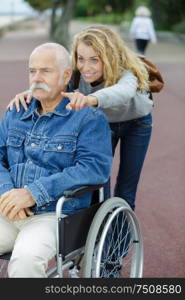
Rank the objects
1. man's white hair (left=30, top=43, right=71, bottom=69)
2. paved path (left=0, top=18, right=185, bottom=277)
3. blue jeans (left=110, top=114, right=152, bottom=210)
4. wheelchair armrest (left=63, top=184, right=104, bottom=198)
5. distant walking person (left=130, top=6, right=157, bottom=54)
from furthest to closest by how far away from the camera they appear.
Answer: distant walking person (left=130, top=6, right=157, bottom=54) → paved path (left=0, top=18, right=185, bottom=277) → blue jeans (left=110, top=114, right=152, bottom=210) → man's white hair (left=30, top=43, right=71, bottom=69) → wheelchair armrest (left=63, top=184, right=104, bottom=198)

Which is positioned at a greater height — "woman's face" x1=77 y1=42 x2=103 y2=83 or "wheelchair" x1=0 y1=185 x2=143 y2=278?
"woman's face" x1=77 y1=42 x2=103 y2=83

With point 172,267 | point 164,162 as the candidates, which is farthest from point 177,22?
point 172,267

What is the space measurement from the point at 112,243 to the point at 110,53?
1085 mm

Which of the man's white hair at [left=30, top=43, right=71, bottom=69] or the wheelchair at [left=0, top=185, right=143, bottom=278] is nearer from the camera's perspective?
the wheelchair at [left=0, top=185, right=143, bottom=278]

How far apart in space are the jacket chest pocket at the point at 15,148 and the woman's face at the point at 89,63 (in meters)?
0.49

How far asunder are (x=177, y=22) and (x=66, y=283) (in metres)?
32.1

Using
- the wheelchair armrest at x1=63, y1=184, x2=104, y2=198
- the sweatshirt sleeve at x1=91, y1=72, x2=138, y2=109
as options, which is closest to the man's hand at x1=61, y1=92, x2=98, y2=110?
the sweatshirt sleeve at x1=91, y1=72, x2=138, y2=109

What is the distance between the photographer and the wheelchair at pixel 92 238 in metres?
2.92

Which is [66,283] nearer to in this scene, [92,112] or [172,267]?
[92,112]

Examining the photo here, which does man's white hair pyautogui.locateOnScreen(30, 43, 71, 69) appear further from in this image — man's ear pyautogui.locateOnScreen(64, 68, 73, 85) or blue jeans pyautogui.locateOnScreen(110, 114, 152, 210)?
blue jeans pyautogui.locateOnScreen(110, 114, 152, 210)

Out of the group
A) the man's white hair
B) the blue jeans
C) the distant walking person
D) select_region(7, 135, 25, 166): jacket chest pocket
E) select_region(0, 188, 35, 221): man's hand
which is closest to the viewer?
select_region(0, 188, 35, 221): man's hand

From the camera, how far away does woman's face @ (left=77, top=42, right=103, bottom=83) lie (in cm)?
334

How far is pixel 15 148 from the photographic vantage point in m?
3.25

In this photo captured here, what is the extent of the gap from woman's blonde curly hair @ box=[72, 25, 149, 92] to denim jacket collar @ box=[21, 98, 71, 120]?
304 mm
